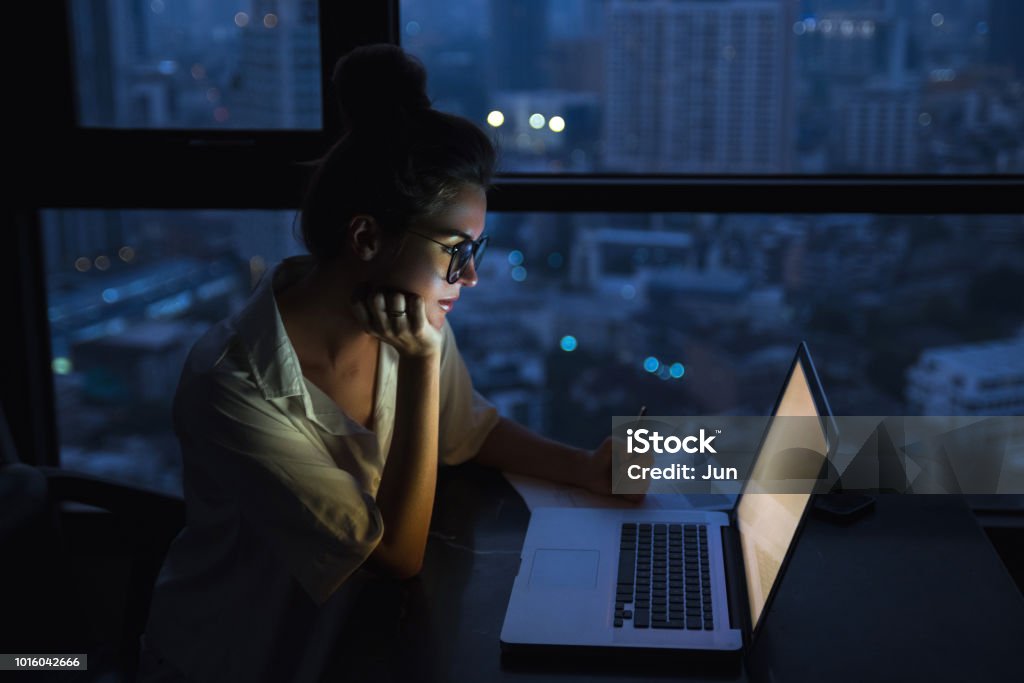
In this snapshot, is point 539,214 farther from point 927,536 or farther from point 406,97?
point 927,536

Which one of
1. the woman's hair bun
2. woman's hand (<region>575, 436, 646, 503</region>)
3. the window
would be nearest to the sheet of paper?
woman's hand (<region>575, 436, 646, 503</region>)

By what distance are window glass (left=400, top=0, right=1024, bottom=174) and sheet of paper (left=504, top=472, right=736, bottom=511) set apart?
0.77 m

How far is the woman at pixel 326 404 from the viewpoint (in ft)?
4.31

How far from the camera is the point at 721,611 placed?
48.0 inches

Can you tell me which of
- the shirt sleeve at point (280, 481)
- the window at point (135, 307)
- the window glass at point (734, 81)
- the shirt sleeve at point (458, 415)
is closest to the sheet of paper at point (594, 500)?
the shirt sleeve at point (458, 415)

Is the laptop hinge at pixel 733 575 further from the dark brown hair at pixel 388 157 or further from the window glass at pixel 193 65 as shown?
the window glass at pixel 193 65

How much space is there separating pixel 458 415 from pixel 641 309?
66 centimetres

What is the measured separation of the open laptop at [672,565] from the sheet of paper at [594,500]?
3 cm

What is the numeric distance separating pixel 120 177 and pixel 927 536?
1702 millimetres

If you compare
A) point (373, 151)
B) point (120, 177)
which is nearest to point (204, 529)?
point (373, 151)

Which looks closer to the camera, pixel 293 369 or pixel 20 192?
pixel 293 369

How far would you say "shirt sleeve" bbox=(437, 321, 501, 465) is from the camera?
168 cm

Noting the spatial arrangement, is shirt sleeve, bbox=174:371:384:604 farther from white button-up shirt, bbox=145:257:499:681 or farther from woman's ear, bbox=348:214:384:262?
woman's ear, bbox=348:214:384:262

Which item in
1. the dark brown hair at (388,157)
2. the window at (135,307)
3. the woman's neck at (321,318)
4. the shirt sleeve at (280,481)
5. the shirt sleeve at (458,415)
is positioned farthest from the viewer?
the window at (135,307)
